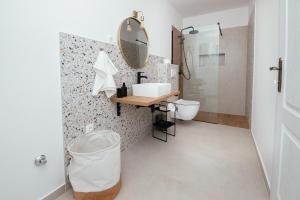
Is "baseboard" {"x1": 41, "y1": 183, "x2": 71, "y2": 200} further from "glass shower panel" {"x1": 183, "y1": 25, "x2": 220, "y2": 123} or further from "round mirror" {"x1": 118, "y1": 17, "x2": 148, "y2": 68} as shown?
"glass shower panel" {"x1": 183, "y1": 25, "x2": 220, "y2": 123}

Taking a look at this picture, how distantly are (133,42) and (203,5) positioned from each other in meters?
2.04

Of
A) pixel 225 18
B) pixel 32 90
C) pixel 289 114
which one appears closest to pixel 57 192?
pixel 32 90

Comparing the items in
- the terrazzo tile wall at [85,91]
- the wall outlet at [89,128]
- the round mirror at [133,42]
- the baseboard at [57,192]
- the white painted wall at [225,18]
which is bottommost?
the baseboard at [57,192]

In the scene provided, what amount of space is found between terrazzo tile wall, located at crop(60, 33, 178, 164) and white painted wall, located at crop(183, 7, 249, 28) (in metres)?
2.51

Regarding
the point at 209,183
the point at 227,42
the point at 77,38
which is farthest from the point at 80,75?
the point at 227,42

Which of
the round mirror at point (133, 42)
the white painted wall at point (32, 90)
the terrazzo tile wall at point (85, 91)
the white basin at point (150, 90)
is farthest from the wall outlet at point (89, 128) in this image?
the round mirror at point (133, 42)

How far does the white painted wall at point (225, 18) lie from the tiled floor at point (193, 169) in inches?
96.0

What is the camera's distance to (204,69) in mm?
3561

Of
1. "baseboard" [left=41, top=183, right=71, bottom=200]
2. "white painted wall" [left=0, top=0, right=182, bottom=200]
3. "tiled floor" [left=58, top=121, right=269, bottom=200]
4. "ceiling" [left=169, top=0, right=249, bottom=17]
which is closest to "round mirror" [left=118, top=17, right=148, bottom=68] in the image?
"white painted wall" [left=0, top=0, right=182, bottom=200]

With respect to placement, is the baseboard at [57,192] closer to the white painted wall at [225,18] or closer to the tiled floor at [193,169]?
the tiled floor at [193,169]

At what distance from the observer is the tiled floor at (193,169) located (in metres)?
1.42

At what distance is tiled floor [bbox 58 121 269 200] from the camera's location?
4.64 feet

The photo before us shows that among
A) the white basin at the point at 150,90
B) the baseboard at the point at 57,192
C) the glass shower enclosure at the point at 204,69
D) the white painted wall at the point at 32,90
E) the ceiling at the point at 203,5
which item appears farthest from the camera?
the glass shower enclosure at the point at 204,69

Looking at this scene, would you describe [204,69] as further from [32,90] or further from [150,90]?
[32,90]
